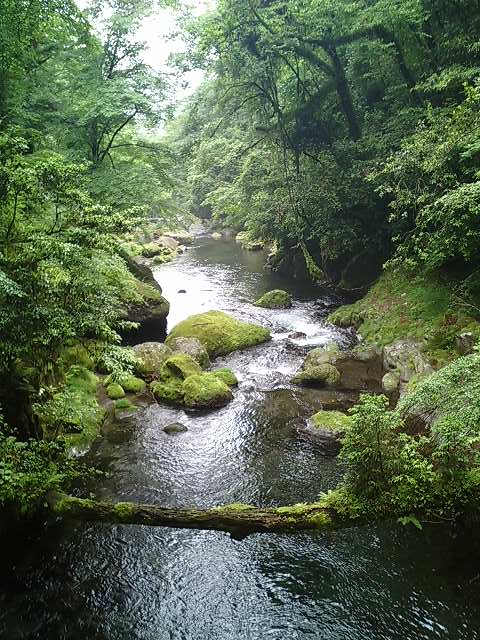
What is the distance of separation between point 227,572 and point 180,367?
715 centimetres

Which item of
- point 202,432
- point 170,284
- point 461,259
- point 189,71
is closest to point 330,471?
point 202,432

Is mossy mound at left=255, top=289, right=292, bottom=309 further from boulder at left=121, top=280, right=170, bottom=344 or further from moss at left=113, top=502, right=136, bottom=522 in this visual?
moss at left=113, top=502, right=136, bottom=522

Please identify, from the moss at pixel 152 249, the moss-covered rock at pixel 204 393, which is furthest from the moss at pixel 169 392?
the moss at pixel 152 249

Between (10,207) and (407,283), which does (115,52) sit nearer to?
(10,207)

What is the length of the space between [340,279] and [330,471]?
15.4m

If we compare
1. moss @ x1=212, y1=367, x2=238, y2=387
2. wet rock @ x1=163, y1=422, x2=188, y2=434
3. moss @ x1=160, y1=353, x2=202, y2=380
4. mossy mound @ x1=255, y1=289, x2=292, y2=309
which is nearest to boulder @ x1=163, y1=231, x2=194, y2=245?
mossy mound @ x1=255, y1=289, x2=292, y2=309

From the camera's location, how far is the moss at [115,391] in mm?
12086

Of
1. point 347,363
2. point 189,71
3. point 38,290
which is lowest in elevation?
point 347,363

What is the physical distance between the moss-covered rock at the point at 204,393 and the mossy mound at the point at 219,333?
326 cm

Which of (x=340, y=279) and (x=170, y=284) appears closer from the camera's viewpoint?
(x=340, y=279)

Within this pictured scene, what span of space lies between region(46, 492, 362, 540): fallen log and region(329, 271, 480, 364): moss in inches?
290

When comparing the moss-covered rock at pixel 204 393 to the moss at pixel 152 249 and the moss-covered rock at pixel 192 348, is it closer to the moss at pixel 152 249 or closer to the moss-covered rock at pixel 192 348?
the moss-covered rock at pixel 192 348

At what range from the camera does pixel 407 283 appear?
16922 mm

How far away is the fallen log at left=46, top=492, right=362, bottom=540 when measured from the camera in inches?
230
